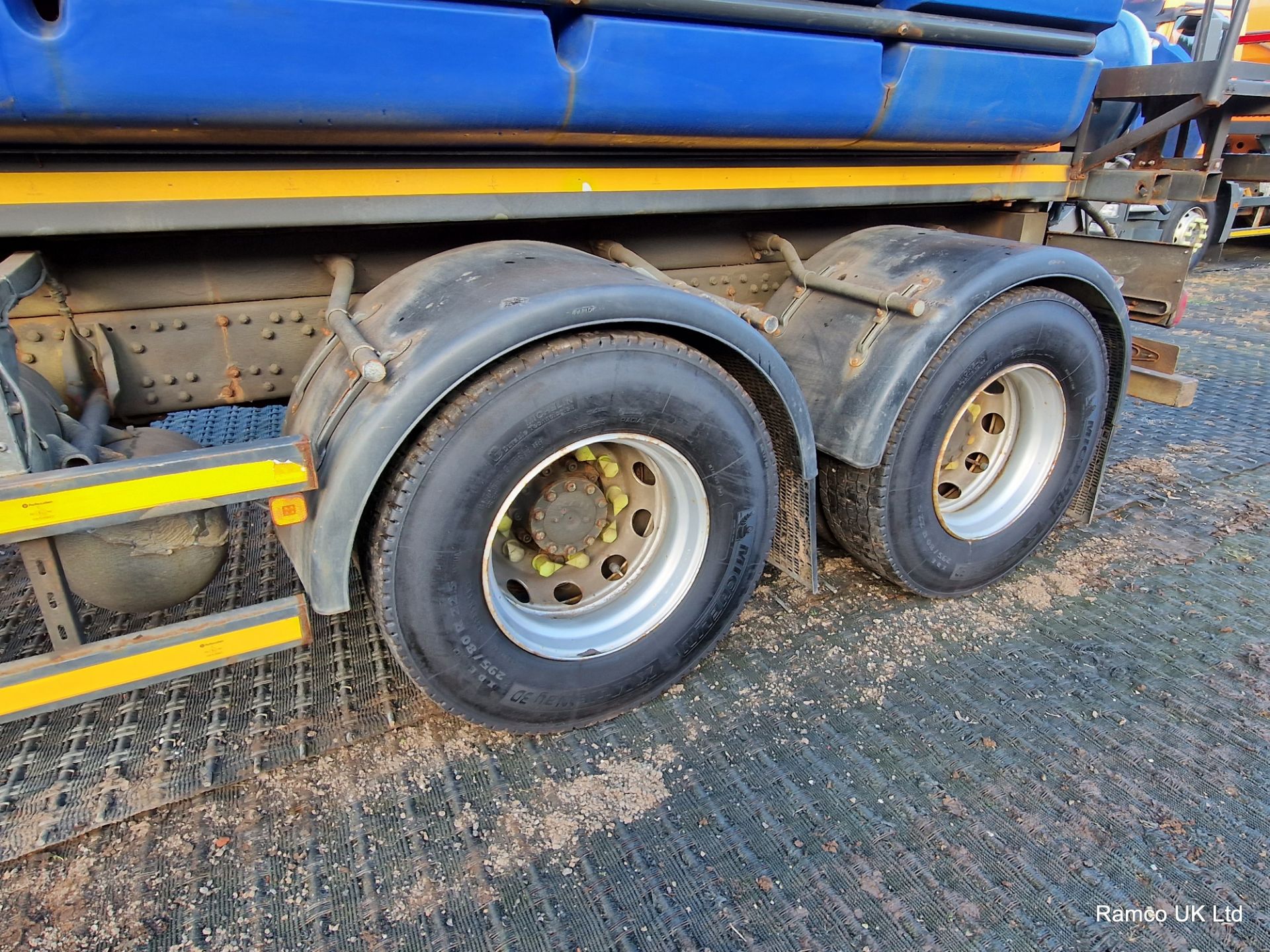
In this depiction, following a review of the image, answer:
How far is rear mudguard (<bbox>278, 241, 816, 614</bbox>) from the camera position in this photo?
1770 mm

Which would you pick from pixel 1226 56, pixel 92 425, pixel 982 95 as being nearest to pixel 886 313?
pixel 982 95

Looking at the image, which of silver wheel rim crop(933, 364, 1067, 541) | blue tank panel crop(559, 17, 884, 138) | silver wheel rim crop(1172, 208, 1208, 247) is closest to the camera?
blue tank panel crop(559, 17, 884, 138)

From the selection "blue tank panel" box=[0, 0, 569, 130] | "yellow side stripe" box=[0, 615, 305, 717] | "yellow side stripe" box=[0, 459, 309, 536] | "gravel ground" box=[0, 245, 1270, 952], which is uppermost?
"blue tank panel" box=[0, 0, 569, 130]

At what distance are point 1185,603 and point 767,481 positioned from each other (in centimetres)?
186

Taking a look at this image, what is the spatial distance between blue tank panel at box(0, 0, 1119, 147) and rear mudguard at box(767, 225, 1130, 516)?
0.40 metres

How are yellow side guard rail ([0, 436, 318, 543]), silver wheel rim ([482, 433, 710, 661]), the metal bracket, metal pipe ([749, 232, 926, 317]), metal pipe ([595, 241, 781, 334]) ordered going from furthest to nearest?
metal pipe ([749, 232, 926, 317]) → silver wheel rim ([482, 433, 710, 661]) → metal pipe ([595, 241, 781, 334]) → the metal bracket → yellow side guard rail ([0, 436, 318, 543])

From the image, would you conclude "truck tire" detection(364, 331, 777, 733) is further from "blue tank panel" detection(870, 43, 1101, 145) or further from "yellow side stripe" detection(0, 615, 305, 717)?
"blue tank panel" detection(870, 43, 1101, 145)

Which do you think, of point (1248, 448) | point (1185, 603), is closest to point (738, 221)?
point (1185, 603)

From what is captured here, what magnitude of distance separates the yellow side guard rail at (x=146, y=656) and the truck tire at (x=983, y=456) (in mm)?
1859

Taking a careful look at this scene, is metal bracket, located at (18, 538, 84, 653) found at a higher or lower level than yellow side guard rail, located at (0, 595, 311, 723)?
higher

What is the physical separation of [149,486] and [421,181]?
98 cm

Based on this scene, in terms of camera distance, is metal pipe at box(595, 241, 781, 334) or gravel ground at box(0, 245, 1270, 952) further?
metal pipe at box(595, 241, 781, 334)

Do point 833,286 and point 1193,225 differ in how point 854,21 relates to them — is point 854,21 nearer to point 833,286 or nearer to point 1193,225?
point 833,286

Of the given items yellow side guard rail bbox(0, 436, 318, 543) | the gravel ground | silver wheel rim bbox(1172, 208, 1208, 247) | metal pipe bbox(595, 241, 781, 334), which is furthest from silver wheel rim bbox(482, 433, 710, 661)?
silver wheel rim bbox(1172, 208, 1208, 247)
